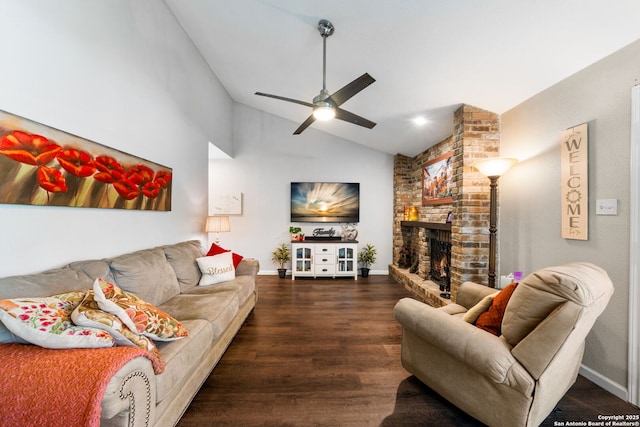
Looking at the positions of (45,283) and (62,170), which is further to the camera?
(62,170)

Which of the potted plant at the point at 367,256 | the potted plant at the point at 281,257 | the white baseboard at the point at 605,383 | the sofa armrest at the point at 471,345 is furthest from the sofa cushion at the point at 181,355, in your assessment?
the potted plant at the point at 367,256

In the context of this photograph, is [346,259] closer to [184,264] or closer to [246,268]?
[246,268]

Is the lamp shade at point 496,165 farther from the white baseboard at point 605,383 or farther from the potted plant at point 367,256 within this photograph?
the potted plant at point 367,256

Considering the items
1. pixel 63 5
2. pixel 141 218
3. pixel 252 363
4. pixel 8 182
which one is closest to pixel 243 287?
pixel 252 363

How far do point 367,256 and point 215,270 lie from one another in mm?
3153

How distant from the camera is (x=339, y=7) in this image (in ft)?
6.66

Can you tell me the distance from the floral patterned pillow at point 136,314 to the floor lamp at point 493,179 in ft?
9.22

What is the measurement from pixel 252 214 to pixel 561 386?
471 centimetres

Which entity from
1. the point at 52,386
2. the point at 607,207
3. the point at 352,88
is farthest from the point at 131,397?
the point at 607,207

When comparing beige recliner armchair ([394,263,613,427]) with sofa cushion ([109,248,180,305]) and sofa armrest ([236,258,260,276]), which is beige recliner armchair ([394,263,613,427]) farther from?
sofa armrest ([236,258,260,276])

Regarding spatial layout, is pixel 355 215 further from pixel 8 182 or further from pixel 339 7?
pixel 8 182

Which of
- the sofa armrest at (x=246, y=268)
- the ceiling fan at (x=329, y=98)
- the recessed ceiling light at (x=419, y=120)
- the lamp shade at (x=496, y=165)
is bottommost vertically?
the sofa armrest at (x=246, y=268)

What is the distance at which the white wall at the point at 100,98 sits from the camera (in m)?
1.38

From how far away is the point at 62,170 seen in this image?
1591mm
